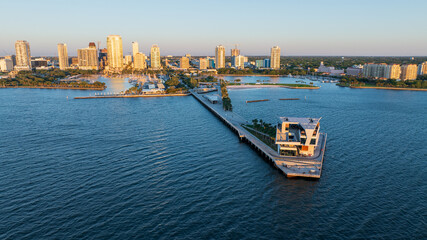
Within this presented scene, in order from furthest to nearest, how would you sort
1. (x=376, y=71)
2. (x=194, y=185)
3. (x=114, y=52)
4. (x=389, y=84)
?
(x=114, y=52) < (x=376, y=71) < (x=389, y=84) < (x=194, y=185)

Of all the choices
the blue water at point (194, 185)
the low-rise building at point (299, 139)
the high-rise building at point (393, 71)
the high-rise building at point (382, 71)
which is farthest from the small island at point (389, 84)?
the low-rise building at point (299, 139)

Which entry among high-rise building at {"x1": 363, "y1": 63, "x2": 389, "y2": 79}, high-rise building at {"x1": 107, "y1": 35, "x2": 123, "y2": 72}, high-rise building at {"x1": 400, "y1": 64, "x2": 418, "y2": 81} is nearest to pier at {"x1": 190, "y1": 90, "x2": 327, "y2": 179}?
high-rise building at {"x1": 400, "y1": 64, "x2": 418, "y2": 81}

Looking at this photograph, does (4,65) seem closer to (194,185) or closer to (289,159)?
(194,185)

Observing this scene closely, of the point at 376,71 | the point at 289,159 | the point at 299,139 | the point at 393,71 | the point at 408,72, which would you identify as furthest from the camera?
the point at 376,71

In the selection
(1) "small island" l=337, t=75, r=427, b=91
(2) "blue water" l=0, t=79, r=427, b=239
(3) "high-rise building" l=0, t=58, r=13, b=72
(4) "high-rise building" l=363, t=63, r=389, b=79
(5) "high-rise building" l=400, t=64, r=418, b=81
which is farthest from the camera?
(3) "high-rise building" l=0, t=58, r=13, b=72

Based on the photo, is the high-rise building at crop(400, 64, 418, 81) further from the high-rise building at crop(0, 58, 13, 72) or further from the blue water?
the high-rise building at crop(0, 58, 13, 72)

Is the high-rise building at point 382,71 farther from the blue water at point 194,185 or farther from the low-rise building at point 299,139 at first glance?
the low-rise building at point 299,139

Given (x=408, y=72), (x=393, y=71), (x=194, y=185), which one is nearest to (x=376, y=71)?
(x=393, y=71)

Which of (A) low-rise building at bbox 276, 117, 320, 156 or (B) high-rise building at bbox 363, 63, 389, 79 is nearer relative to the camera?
(A) low-rise building at bbox 276, 117, 320, 156

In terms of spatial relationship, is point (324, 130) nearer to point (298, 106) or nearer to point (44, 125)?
point (298, 106)
